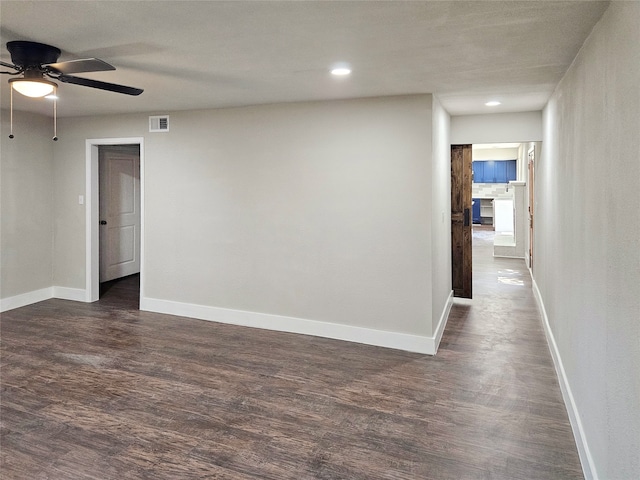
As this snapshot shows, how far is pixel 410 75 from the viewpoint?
316 centimetres

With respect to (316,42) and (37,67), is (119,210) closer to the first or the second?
(37,67)

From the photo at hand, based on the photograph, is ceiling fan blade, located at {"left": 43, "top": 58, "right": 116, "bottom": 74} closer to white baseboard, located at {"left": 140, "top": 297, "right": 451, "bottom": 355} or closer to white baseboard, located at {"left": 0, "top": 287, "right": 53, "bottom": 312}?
white baseboard, located at {"left": 140, "top": 297, "right": 451, "bottom": 355}

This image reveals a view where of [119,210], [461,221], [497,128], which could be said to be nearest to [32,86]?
[119,210]

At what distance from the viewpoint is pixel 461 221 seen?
5.66m

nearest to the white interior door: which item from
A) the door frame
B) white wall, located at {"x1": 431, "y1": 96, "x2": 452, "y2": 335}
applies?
the door frame

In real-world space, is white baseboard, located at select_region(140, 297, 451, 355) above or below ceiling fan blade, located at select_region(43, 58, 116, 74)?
below

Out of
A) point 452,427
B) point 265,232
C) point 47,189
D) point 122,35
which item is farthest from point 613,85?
point 47,189

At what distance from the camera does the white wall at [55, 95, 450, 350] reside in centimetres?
393

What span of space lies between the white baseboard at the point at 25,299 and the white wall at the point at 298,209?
5.24ft

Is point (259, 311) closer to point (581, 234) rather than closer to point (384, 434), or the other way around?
point (384, 434)

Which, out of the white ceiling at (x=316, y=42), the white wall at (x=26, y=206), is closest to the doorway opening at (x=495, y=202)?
the white ceiling at (x=316, y=42)

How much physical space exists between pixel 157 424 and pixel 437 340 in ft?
8.29

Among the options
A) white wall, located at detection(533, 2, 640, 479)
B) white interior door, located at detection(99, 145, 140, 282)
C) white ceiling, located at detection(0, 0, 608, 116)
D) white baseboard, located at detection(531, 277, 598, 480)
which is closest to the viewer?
white wall, located at detection(533, 2, 640, 479)

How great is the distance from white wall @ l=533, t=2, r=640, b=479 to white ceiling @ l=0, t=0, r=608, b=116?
11.8 inches
